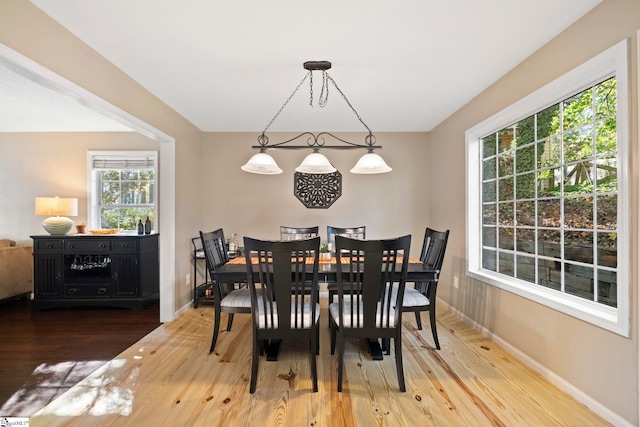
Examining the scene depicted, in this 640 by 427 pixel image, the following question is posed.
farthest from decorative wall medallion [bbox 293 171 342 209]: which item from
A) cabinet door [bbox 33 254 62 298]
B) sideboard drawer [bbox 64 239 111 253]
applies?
cabinet door [bbox 33 254 62 298]

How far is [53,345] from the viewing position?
8.64ft

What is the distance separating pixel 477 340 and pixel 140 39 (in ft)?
12.1

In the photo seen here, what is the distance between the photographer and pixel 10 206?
4.13 m

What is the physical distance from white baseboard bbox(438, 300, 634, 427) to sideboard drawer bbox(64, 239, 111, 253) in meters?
4.40

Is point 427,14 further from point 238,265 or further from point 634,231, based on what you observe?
point 238,265

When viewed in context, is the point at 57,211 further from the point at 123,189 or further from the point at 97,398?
the point at 97,398

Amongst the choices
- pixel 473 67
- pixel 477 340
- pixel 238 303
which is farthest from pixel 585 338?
pixel 238 303

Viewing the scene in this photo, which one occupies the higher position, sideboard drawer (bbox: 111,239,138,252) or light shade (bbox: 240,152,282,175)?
light shade (bbox: 240,152,282,175)

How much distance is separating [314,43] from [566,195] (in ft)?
6.90

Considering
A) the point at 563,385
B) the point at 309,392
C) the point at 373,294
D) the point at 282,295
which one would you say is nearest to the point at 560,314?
the point at 563,385

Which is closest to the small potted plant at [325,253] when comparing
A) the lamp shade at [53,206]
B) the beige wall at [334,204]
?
the beige wall at [334,204]

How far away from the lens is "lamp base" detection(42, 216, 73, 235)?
3658 millimetres

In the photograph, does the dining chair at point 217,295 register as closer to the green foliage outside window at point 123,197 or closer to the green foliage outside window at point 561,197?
the green foliage outside window at point 123,197

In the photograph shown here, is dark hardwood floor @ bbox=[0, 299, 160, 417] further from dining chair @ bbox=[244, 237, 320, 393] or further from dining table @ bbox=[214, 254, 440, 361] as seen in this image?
dining chair @ bbox=[244, 237, 320, 393]
